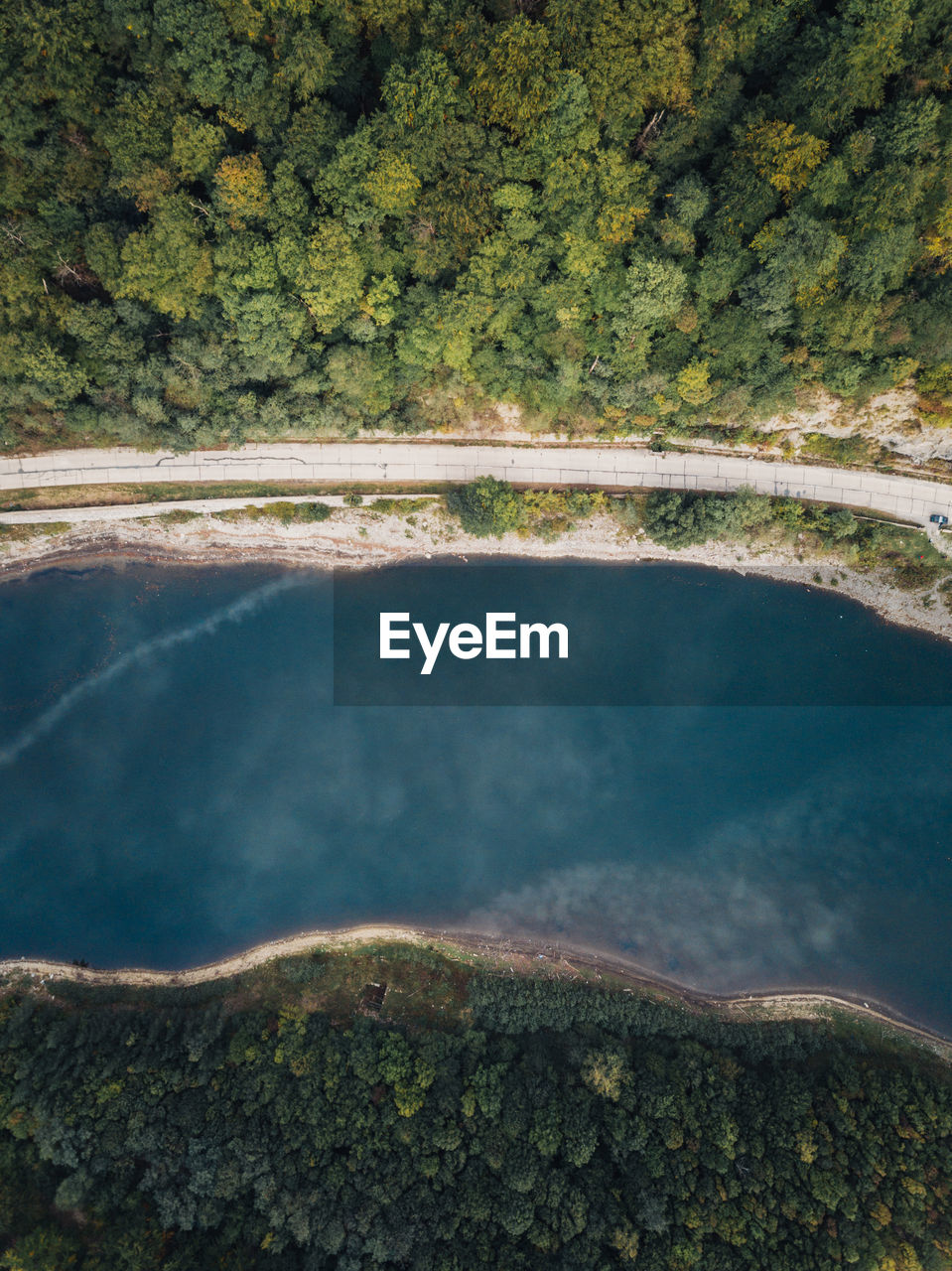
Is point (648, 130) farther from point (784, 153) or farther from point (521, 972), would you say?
point (521, 972)

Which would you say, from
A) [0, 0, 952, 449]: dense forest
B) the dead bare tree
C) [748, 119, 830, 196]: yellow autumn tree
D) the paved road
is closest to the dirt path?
the paved road

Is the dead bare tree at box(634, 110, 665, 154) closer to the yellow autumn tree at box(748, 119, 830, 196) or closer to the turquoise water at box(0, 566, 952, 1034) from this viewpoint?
the yellow autumn tree at box(748, 119, 830, 196)

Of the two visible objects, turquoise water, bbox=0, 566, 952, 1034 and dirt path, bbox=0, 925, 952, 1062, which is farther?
turquoise water, bbox=0, 566, 952, 1034

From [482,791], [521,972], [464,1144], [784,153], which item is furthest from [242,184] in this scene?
[464,1144]

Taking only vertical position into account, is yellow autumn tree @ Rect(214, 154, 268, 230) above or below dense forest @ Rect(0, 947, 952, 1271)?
above

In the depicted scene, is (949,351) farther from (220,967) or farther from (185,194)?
(220,967)

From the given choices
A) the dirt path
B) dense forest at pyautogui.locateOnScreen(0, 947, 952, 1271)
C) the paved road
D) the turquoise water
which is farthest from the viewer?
the turquoise water

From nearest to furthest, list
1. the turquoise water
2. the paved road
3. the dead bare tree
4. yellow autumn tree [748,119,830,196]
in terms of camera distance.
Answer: yellow autumn tree [748,119,830,196] → the dead bare tree → the paved road → the turquoise water
